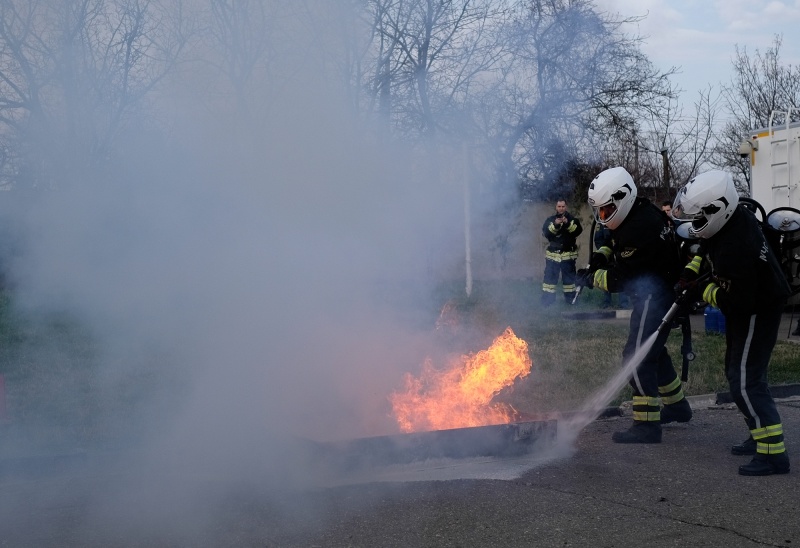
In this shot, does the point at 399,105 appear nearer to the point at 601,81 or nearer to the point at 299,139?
the point at 299,139

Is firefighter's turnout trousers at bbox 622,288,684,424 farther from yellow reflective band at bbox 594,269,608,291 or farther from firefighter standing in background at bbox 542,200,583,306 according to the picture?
firefighter standing in background at bbox 542,200,583,306

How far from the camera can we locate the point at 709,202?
523 cm

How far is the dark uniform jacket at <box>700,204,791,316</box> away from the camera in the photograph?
202 inches

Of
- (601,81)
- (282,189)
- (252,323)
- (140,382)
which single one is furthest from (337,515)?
(601,81)

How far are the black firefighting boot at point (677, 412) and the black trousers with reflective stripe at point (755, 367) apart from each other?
1.13 m

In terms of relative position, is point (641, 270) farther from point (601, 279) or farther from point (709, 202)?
point (709, 202)

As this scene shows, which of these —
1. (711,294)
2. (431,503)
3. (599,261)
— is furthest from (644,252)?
(431,503)

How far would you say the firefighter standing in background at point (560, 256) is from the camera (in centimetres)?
1303

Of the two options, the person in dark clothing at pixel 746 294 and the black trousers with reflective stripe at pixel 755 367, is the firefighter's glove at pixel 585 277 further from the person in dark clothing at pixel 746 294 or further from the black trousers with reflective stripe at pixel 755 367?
the black trousers with reflective stripe at pixel 755 367

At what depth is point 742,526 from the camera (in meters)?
4.23

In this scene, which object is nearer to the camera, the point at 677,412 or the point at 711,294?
the point at 711,294

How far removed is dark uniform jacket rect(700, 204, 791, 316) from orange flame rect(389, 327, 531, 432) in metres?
1.42

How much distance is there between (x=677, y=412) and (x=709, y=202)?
75.4 inches

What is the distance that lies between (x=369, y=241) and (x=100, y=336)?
87.5 inches
